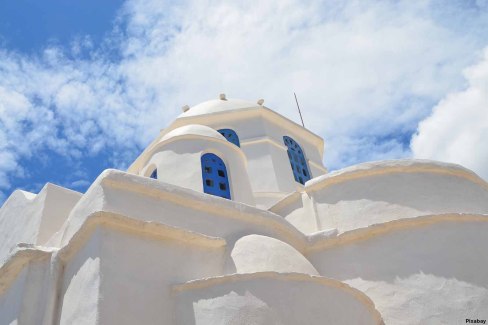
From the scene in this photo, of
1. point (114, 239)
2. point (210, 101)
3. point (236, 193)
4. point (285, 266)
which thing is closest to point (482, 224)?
point (285, 266)

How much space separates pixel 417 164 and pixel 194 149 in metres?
4.85

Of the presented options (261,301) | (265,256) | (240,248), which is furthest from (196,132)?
(261,301)

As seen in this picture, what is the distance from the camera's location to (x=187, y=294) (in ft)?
22.2

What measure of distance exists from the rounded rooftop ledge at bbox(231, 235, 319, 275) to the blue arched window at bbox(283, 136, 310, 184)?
7000 mm

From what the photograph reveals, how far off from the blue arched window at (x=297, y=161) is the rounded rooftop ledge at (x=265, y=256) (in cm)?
700

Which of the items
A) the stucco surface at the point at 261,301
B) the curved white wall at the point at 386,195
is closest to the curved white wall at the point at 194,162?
the curved white wall at the point at 386,195

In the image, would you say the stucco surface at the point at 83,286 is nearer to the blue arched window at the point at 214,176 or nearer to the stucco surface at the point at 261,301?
the stucco surface at the point at 261,301

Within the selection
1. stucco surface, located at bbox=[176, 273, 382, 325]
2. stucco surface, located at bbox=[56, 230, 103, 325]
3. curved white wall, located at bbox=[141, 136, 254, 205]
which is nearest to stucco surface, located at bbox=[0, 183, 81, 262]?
stucco surface, located at bbox=[56, 230, 103, 325]

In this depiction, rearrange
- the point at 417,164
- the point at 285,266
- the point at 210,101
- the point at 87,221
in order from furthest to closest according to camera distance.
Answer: the point at 210,101 → the point at 417,164 → the point at 285,266 → the point at 87,221

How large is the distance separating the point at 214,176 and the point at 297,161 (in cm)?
474

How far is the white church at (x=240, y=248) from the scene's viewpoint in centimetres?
664

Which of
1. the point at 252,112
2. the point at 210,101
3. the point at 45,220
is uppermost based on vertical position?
the point at 210,101

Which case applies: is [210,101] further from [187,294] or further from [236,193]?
[187,294]

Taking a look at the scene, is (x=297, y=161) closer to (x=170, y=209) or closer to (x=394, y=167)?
(x=394, y=167)
